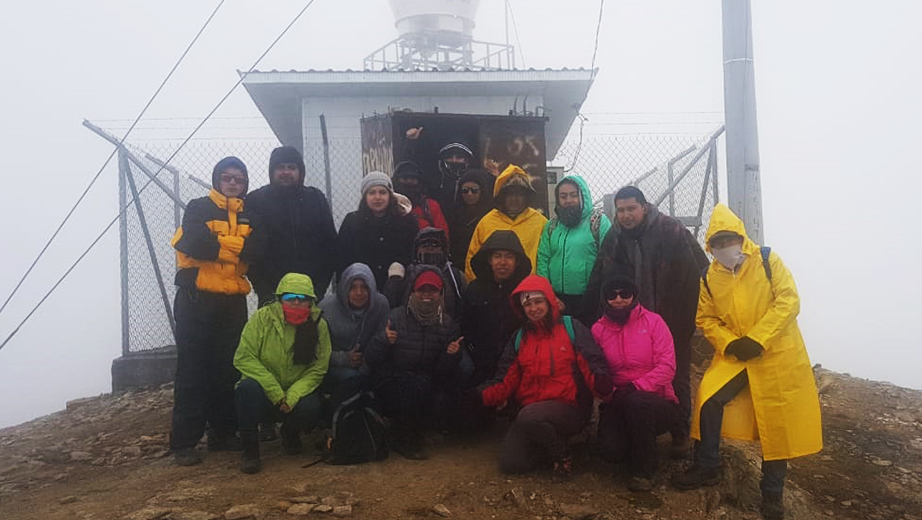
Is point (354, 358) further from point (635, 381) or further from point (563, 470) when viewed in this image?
point (635, 381)

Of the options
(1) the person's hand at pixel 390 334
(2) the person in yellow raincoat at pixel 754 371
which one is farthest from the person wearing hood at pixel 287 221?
(2) the person in yellow raincoat at pixel 754 371

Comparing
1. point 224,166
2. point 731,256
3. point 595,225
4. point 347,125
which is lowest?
point 731,256

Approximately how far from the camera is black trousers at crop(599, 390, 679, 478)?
378cm

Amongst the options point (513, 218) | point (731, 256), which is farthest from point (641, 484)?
point (513, 218)

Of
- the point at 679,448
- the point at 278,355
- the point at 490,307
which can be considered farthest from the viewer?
the point at 490,307

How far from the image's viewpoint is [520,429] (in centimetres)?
391

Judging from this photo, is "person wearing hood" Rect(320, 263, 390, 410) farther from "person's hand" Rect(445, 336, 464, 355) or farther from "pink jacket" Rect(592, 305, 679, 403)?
"pink jacket" Rect(592, 305, 679, 403)

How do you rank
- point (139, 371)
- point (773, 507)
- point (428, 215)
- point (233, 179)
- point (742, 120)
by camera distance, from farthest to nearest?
point (139, 371) → point (742, 120) → point (428, 215) → point (233, 179) → point (773, 507)

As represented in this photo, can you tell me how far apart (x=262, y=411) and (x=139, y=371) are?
3501 mm

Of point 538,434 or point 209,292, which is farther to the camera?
point 209,292

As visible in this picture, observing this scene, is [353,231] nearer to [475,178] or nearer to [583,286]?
[475,178]

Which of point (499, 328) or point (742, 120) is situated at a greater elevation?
point (742, 120)

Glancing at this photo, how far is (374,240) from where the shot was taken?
496 cm

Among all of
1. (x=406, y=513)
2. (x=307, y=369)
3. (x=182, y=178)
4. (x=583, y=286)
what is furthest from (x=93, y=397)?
(x=583, y=286)
